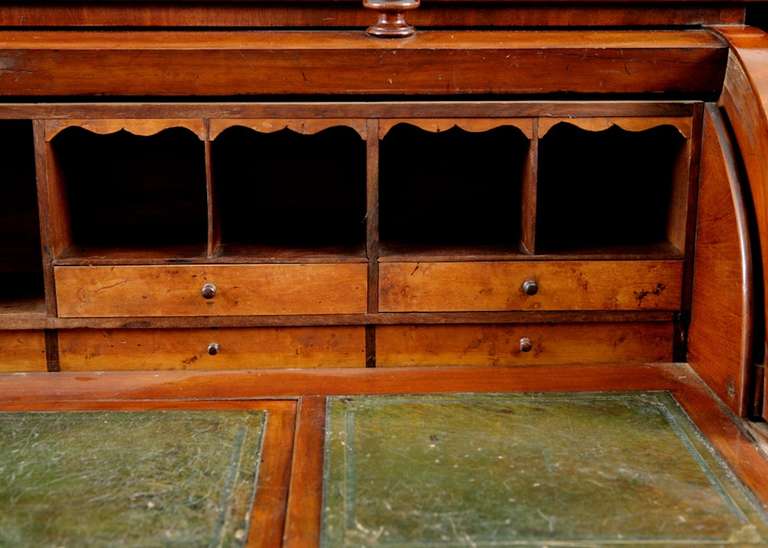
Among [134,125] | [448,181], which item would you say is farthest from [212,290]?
[448,181]

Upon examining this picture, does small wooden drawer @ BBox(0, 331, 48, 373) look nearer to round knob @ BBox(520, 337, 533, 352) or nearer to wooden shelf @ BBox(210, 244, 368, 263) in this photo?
wooden shelf @ BBox(210, 244, 368, 263)

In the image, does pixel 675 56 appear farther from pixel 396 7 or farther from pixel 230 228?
pixel 230 228

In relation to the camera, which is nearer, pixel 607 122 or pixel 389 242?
pixel 607 122

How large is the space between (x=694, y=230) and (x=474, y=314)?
0.50 m

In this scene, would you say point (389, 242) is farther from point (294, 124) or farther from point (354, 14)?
point (354, 14)

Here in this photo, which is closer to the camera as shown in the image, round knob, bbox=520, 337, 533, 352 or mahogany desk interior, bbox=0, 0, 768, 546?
mahogany desk interior, bbox=0, 0, 768, 546

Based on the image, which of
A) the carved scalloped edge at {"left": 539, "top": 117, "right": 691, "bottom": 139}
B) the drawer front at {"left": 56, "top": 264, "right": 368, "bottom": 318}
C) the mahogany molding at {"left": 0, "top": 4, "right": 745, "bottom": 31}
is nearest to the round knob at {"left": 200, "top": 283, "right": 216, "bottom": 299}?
the drawer front at {"left": 56, "top": 264, "right": 368, "bottom": 318}

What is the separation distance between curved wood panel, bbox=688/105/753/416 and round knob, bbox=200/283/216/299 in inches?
40.1

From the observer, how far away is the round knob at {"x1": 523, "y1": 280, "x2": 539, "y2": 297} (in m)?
2.12

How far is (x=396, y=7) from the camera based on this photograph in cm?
209

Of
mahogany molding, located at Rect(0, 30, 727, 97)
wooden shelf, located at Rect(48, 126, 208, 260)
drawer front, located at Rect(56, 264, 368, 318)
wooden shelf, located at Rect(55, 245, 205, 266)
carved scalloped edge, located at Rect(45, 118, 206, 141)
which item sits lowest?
drawer front, located at Rect(56, 264, 368, 318)

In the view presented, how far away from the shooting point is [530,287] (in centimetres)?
212

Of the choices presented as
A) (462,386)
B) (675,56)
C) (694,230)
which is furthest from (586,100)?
(462,386)

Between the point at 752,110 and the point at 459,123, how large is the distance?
563 millimetres
